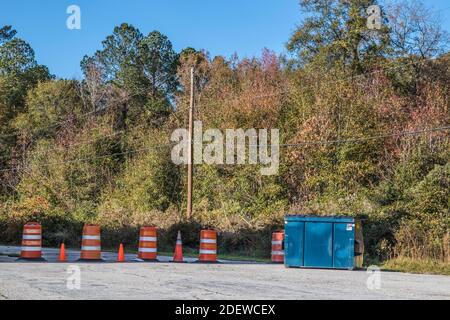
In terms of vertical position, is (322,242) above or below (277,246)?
above

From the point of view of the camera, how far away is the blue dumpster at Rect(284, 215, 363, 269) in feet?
68.3

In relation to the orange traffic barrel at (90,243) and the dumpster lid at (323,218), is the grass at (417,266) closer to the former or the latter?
the dumpster lid at (323,218)

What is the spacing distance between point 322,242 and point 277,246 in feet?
14.4

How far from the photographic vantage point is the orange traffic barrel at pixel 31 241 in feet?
72.3

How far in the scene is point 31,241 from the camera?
873 inches

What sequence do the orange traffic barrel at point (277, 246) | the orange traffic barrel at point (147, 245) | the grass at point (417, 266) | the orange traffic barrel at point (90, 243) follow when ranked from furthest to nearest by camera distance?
the orange traffic barrel at point (277, 246) → the orange traffic barrel at point (147, 245) → the grass at point (417, 266) → the orange traffic barrel at point (90, 243)

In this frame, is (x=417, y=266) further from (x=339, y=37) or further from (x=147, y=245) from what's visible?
(x=339, y=37)

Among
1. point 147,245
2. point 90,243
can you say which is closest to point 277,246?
point 147,245

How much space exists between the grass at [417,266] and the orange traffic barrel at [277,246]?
3.66 m

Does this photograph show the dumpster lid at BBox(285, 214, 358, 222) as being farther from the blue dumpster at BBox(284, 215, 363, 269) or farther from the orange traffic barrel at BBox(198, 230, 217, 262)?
the orange traffic barrel at BBox(198, 230, 217, 262)

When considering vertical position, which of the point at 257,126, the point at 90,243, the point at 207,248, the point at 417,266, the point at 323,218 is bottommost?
the point at 417,266

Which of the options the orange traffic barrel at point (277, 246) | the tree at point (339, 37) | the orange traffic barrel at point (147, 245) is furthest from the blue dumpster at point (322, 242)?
the tree at point (339, 37)

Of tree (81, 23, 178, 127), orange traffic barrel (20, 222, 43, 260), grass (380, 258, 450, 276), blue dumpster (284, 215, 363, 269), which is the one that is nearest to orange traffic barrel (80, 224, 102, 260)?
orange traffic barrel (20, 222, 43, 260)
